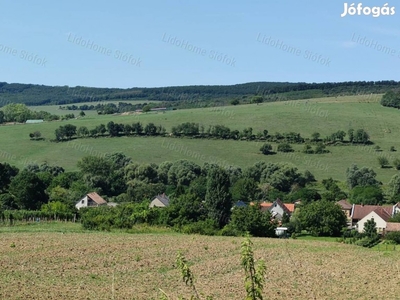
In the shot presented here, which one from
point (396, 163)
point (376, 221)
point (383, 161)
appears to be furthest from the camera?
point (383, 161)

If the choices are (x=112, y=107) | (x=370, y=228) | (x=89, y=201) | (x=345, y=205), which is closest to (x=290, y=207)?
(x=345, y=205)

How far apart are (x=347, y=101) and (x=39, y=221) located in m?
94.5

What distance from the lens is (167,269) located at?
95.0ft

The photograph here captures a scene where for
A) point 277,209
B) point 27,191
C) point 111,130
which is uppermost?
point 111,130

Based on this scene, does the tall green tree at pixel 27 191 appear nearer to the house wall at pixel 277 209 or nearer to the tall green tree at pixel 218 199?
the tall green tree at pixel 218 199

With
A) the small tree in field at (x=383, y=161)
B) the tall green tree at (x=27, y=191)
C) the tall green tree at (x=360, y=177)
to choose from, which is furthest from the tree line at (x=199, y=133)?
the tall green tree at (x=27, y=191)

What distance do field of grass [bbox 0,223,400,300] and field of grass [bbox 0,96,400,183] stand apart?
60.1m

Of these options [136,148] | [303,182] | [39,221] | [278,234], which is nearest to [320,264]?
[278,234]

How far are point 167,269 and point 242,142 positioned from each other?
84849 mm

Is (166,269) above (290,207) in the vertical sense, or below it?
above

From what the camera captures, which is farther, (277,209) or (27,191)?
(277,209)

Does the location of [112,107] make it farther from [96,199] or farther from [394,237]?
[394,237]

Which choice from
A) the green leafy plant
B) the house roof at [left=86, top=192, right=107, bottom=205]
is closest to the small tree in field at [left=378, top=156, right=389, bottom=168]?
the house roof at [left=86, top=192, right=107, bottom=205]

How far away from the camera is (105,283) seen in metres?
25.0
